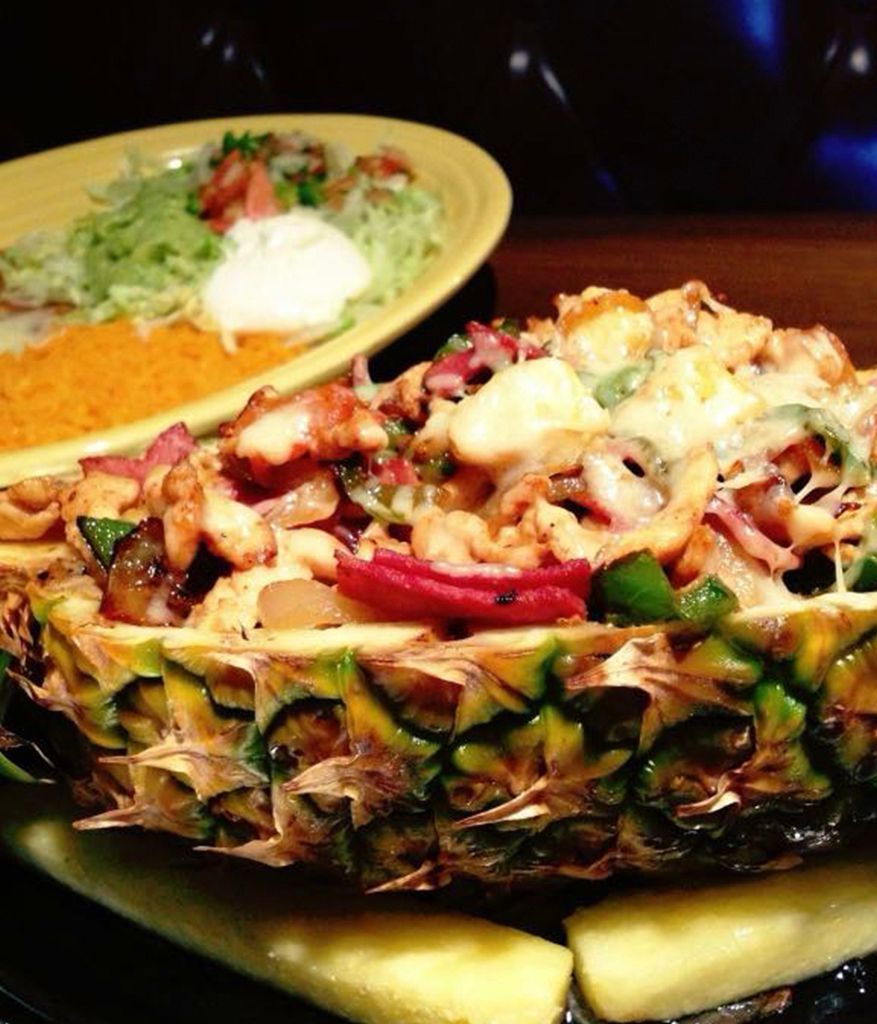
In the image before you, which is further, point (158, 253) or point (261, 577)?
point (158, 253)

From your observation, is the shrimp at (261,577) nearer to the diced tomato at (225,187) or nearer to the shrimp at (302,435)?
the shrimp at (302,435)

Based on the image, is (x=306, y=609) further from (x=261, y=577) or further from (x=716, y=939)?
(x=716, y=939)

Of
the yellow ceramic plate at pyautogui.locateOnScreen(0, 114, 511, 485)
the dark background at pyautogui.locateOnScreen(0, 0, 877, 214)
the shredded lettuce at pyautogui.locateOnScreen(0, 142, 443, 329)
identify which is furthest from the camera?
the dark background at pyautogui.locateOnScreen(0, 0, 877, 214)

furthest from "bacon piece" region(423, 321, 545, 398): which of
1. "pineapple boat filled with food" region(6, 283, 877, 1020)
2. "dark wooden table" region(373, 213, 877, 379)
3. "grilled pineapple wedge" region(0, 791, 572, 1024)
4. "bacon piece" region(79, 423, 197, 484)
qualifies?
"dark wooden table" region(373, 213, 877, 379)

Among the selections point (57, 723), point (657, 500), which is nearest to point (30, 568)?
point (57, 723)

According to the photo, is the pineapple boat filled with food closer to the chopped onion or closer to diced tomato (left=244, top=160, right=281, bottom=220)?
the chopped onion

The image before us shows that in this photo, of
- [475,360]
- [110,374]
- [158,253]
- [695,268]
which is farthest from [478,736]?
[158,253]
